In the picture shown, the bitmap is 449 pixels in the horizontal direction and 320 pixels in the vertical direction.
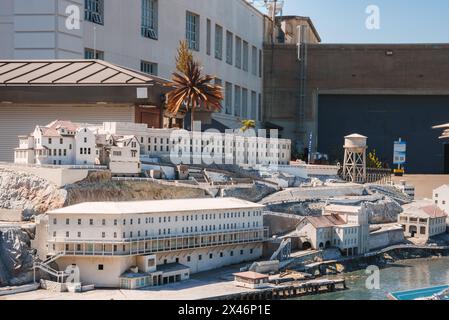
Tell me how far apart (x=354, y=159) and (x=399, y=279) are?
27897mm

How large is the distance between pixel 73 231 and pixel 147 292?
5.34 meters

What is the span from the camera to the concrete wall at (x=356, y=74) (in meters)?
89.9

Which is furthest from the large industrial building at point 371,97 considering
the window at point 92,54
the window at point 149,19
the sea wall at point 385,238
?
the window at point 92,54

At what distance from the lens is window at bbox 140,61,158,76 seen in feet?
221

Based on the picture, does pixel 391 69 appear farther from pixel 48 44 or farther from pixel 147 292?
pixel 147 292

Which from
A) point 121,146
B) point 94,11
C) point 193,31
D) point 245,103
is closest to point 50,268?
point 121,146

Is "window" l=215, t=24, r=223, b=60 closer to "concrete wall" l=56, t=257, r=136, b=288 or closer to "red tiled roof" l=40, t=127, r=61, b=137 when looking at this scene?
"red tiled roof" l=40, t=127, r=61, b=137

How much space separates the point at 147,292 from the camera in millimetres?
37781

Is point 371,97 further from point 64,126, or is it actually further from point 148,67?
point 64,126

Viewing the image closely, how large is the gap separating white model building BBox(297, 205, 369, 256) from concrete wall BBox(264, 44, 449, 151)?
37877mm

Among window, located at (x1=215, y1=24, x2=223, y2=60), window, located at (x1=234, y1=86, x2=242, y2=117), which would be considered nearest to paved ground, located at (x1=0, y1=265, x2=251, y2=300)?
window, located at (x1=215, y1=24, x2=223, y2=60)

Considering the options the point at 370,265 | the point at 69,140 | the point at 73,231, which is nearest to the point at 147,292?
the point at 73,231

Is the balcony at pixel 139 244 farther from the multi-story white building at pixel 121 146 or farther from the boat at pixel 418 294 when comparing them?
the boat at pixel 418 294

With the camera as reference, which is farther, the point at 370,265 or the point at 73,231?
the point at 370,265
